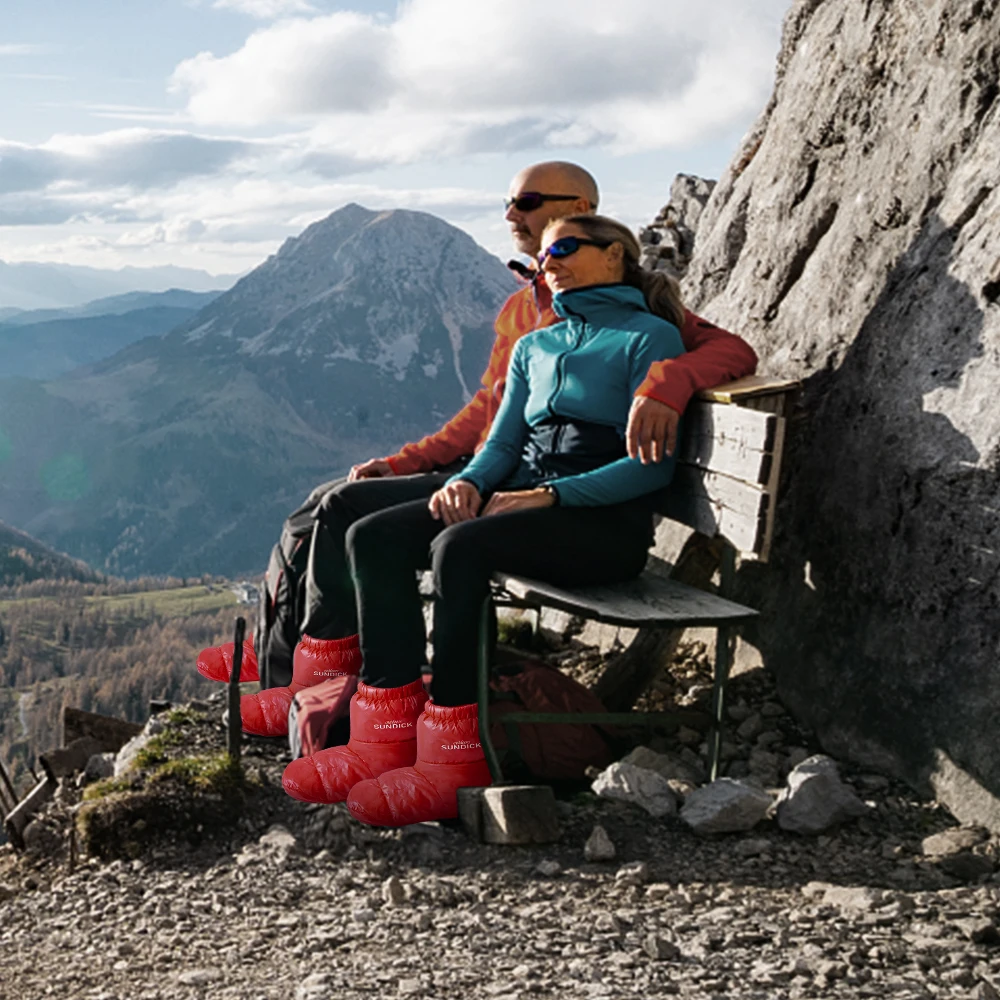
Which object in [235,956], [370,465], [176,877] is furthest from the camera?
[370,465]

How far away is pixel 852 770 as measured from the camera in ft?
19.3

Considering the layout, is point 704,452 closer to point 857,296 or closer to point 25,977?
point 857,296

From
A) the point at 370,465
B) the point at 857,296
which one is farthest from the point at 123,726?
the point at 857,296

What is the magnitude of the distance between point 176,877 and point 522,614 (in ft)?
12.9

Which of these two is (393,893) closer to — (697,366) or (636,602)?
(636,602)

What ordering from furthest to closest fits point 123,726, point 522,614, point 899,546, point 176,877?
point 522,614 → point 123,726 → point 899,546 → point 176,877

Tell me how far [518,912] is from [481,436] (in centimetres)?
364

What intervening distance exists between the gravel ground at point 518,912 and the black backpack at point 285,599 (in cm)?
116

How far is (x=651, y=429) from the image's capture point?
5.68 meters

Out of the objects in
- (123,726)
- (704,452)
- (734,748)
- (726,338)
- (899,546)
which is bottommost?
(123,726)

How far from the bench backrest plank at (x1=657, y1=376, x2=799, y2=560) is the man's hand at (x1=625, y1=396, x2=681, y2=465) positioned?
27 cm

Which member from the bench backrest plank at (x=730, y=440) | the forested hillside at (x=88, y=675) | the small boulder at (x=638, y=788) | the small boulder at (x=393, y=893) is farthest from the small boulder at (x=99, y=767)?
the forested hillside at (x=88, y=675)

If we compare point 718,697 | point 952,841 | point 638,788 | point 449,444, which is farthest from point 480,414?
point 952,841

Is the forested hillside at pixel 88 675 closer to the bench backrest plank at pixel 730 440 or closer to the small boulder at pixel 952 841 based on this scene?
the bench backrest plank at pixel 730 440
